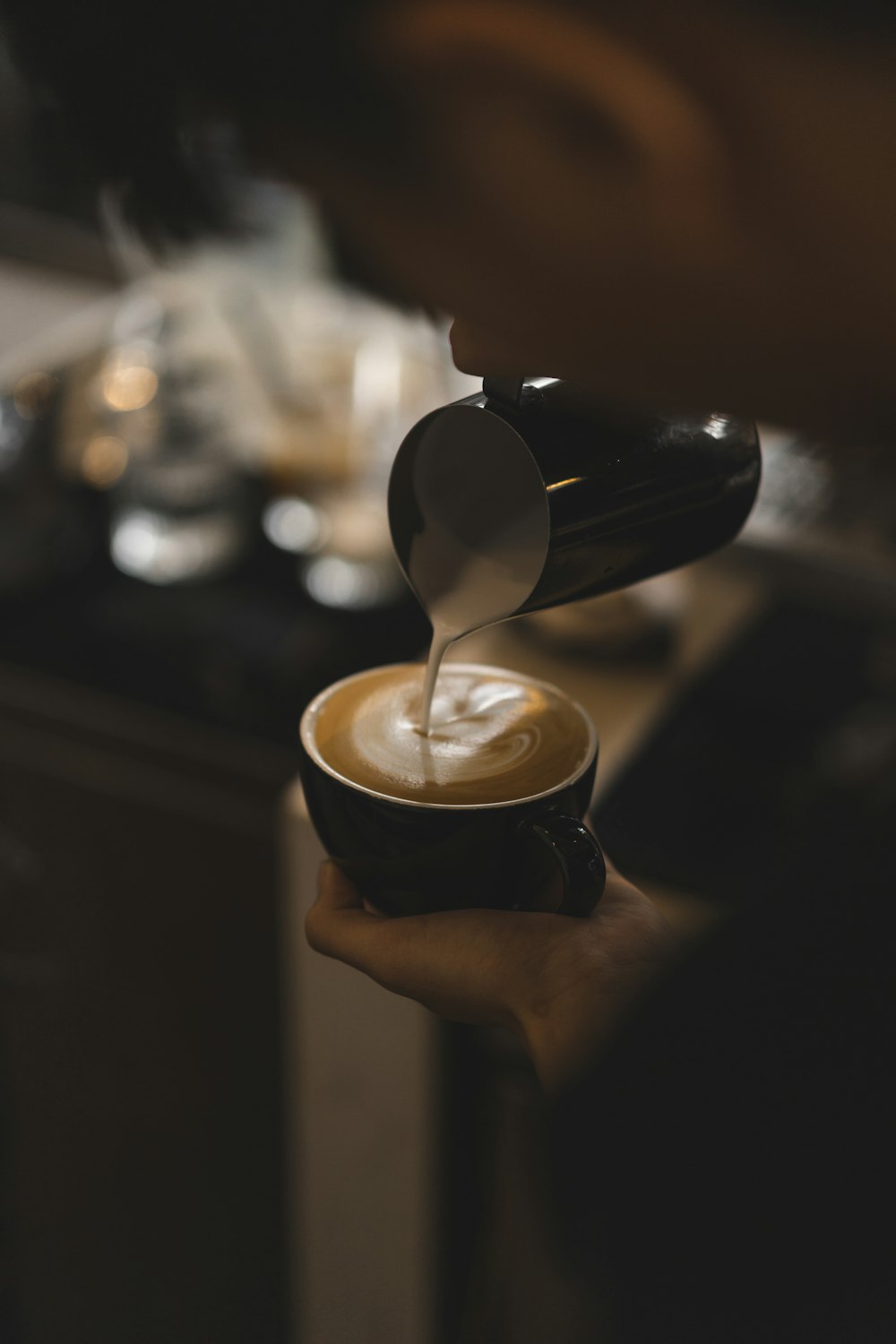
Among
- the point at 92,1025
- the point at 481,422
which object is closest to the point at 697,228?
the point at 481,422

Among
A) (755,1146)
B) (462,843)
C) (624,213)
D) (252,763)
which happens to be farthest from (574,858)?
(252,763)

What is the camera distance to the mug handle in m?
0.63

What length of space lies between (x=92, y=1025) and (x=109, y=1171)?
0.50 feet

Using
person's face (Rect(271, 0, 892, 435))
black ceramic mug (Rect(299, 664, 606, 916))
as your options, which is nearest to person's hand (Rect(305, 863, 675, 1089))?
black ceramic mug (Rect(299, 664, 606, 916))

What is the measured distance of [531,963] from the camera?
25.1 inches

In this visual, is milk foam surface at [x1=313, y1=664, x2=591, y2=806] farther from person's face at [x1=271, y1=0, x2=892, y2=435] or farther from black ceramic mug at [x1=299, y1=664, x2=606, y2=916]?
person's face at [x1=271, y1=0, x2=892, y2=435]

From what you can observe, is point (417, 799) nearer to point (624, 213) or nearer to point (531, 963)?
point (531, 963)

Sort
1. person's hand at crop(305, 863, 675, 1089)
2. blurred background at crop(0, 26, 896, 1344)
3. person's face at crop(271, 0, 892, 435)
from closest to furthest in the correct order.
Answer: person's face at crop(271, 0, 892, 435) → person's hand at crop(305, 863, 675, 1089) → blurred background at crop(0, 26, 896, 1344)

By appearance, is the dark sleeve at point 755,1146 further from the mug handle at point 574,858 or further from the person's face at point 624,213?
the person's face at point 624,213

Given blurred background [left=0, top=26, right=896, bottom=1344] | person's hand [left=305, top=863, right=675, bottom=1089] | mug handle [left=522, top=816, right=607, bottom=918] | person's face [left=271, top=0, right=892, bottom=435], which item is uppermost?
person's face [left=271, top=0, right=892, bottom=435]

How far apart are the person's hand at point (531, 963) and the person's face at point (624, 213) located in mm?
296

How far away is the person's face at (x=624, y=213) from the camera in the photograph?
373 millimetres

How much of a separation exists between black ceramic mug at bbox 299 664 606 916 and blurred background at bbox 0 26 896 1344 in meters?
0.45

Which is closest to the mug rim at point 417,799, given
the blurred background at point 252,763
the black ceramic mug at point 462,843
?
the black ceramic mug at point 462,843
